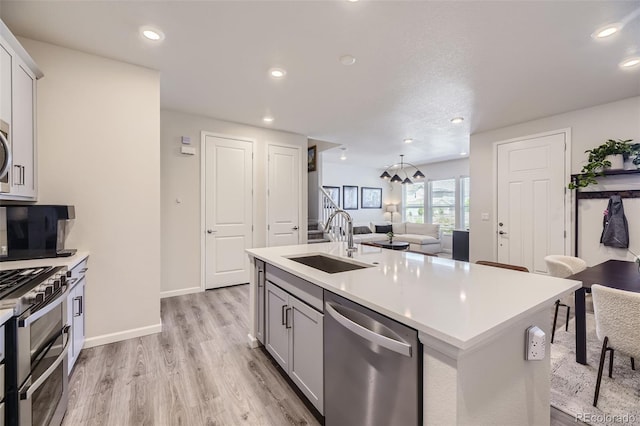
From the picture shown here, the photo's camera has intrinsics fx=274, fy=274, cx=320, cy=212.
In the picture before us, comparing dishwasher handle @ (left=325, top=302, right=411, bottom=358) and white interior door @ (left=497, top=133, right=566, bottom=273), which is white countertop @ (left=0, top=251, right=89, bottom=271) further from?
white interior door @ (left=497, top=133, right=566, bottom=273)

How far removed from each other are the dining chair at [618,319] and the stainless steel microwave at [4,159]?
151 inches

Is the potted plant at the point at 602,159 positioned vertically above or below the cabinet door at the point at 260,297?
above

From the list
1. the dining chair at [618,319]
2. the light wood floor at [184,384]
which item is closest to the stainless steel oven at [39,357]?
the light wood floor at [184,384]

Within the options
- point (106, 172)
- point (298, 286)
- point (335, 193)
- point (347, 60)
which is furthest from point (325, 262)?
point (335, 193)

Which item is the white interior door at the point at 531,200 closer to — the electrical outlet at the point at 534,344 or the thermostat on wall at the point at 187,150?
the electrical outlet at the point at 534,344

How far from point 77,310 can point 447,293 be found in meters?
2.66

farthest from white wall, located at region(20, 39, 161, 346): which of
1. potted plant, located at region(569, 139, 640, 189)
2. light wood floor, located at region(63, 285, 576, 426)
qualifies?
potted plant, located at region(569, 139, 640, 189)

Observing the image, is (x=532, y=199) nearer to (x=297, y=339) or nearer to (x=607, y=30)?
(x=607, y=30)

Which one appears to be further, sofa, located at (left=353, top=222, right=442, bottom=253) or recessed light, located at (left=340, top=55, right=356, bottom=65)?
sofa, located at (left=353, top=222, right=442, bottom=253)

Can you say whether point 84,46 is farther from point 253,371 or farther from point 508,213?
point 508,213

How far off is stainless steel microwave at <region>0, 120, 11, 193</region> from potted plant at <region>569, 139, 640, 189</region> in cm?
587

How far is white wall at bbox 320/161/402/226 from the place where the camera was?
8797 mm

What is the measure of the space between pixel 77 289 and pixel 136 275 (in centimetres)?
55

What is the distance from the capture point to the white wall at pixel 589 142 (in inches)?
136
